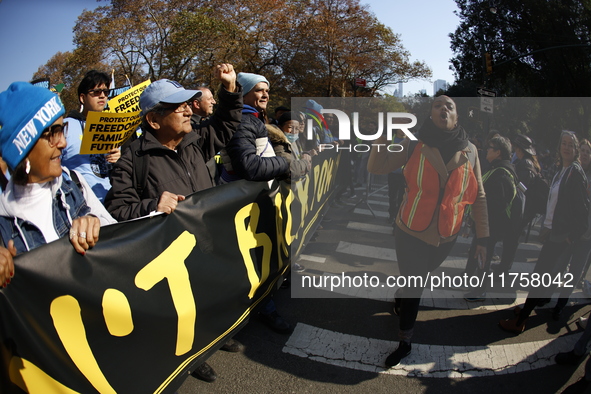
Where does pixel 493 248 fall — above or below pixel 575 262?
above

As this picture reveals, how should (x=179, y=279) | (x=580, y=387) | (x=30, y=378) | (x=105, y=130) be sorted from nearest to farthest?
(x=30, y=378) → (x=179, y=279) → (x=580, y=387) → (x=105, y=130)

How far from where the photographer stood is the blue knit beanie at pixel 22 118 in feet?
5.16

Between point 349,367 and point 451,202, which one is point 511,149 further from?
point 349,367

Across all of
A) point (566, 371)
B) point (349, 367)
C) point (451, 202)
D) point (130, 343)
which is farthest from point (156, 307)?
point (566, 371)

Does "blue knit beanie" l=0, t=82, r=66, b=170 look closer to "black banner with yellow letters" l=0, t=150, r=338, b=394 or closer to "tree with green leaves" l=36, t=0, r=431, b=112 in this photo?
"black banner with yellow letters" l=0, t=150, r=338, b=394

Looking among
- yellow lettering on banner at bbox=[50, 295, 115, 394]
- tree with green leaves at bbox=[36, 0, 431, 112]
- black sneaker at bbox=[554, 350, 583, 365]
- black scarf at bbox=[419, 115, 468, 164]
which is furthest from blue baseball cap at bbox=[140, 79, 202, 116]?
tree with green leaves at bbox=[36, 0, 431, 112]

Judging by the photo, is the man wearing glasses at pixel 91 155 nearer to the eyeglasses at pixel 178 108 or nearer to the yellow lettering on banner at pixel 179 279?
the eyeglasses at pixel 178 108

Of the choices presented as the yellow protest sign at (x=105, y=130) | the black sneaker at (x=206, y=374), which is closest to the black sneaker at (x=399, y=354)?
the black sneaker at (x=206, y=374)

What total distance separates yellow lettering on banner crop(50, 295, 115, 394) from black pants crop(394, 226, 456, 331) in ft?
6.88

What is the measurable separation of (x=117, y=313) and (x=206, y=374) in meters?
1.26

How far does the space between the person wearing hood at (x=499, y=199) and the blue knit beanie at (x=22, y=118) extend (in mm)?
2682

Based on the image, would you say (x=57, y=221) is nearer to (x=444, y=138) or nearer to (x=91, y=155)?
(x=91, y=155)

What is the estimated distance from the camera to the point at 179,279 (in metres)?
2.12

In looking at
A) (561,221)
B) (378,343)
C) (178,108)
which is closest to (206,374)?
(378,343)
